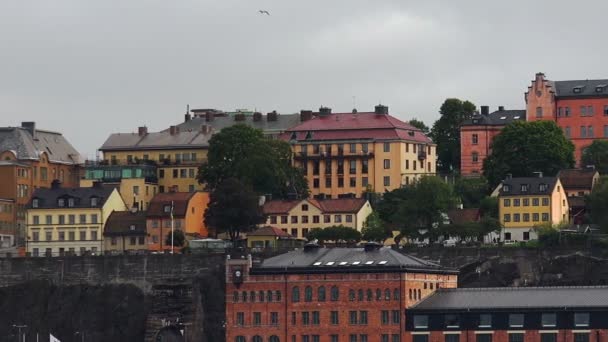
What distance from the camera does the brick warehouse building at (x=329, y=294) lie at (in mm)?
165375

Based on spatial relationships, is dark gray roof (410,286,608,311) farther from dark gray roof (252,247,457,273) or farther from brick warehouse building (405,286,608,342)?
dark gray roof (252,247,457,273)

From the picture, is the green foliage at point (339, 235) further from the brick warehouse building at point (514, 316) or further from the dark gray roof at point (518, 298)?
the brick warehouse building at point (514, 316)

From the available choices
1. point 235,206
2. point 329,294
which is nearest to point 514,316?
point 329,294

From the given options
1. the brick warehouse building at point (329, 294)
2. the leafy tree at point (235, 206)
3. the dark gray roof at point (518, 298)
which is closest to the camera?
the dark gray roof at point (518, 298)

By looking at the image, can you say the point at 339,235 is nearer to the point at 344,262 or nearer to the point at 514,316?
the point at 344,262

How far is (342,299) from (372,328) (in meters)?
3.19

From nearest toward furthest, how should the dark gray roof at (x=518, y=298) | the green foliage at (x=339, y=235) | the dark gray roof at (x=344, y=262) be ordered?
the dark gray roof at (x=518, y=298) → the dark gray roof at (x=344, y=262) → the green foliage at (x=339, y=235)

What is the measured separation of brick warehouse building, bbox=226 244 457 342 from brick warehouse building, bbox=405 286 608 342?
2.24m

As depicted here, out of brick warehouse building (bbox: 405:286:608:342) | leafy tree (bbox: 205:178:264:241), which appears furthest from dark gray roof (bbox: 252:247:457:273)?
leafy tree (bbox: 205:178:264:241)

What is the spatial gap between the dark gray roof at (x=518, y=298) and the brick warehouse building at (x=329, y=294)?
2164 mm

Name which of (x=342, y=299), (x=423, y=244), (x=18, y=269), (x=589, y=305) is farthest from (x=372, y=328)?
(x=18, y=269)

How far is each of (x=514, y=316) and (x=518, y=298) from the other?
86.1 inches

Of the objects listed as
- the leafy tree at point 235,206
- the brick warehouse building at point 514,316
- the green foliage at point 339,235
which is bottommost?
the brick warehouse building at point 514,316

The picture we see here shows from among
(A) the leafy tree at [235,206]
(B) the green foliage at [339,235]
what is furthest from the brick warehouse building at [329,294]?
(A) the leafy tree at [235,206]
